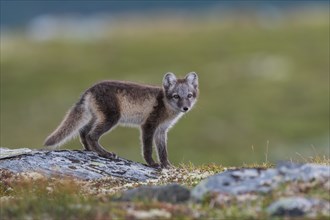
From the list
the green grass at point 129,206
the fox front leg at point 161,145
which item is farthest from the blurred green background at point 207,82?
the green grass at point 129,206

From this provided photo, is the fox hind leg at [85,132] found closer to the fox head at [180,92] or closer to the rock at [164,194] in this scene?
the fox head at [180,92]

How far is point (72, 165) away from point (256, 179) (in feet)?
21.3

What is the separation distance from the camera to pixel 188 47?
585 ft

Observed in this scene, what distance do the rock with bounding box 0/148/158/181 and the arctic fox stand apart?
0.84 m

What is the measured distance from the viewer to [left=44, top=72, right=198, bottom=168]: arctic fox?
2141 cm

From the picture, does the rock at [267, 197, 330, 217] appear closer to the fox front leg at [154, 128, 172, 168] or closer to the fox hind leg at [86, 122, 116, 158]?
the fox hind leg at [86, 122, 116, 158]

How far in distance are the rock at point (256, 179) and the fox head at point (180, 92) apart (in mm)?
7824

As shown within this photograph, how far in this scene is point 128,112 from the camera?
71.2 ft

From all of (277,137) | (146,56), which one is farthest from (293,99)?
(146,56)

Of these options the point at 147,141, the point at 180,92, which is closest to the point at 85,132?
the point at 147,141

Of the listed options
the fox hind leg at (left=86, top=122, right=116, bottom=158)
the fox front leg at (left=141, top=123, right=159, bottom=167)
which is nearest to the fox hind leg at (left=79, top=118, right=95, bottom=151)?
the fox hind leg at (left=86, top=122, right=116, bottom=158)

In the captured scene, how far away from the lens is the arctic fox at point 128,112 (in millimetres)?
21406

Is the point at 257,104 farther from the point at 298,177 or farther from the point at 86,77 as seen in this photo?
the point at 298,177

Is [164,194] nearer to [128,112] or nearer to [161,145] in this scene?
[128,112]
